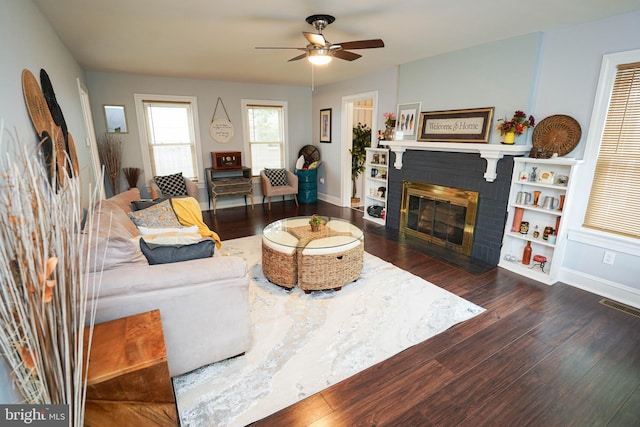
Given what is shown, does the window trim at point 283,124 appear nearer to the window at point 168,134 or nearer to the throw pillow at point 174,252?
the window at point 168,134

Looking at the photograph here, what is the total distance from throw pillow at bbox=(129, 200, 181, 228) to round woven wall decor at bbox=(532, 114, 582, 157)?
12.6 ft

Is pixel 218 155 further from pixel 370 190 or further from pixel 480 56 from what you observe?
pixel 480 56

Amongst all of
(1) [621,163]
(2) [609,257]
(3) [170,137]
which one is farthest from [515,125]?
(3) [170,137]

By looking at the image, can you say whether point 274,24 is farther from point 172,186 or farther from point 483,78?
point 172,186

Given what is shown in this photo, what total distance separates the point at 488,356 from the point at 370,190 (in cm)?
362

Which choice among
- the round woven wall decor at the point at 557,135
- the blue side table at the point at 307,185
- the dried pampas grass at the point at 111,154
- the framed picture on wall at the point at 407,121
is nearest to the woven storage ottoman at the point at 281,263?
the framed picture on wall at the point at 407,121

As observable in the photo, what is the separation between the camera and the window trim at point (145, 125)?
17.3 feet

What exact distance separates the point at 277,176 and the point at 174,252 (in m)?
4.50

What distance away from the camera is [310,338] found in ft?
7.66

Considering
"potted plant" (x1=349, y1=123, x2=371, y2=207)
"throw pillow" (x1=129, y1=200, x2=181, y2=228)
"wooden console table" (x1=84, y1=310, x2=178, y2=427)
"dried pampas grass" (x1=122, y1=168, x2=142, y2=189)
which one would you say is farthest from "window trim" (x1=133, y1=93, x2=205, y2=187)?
"wooden console table" (x1=84, y1=310, x2=178, y2=427)

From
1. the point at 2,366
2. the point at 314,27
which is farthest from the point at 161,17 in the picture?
the point at 2,366

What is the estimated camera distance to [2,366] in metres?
1.23

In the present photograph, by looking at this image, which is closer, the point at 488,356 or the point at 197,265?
the point at 197,265

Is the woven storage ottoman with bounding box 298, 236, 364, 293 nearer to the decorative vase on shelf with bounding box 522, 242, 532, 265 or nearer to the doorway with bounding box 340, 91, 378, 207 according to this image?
the decorative vase on shelf with bounding box 522, 242, 532, 265
